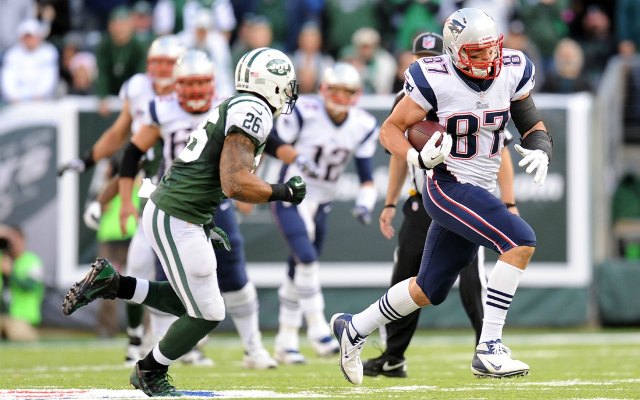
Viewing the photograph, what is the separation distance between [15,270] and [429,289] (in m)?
6.61

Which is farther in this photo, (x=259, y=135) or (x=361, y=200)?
(x=361, y=200)

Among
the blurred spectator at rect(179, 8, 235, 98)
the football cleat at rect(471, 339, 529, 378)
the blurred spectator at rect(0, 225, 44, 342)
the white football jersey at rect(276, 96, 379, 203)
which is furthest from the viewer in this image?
the blurred spectator at rect(179, 8, 235, 98)

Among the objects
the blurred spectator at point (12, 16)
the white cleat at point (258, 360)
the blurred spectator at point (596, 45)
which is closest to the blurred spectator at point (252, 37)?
the blurred spectator at point (12, 16)

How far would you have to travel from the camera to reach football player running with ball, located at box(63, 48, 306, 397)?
5887 mm

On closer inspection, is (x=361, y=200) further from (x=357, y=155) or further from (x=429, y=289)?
(x=429, y=289)

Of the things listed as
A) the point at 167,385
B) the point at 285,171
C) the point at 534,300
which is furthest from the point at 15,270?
the point at 167,385

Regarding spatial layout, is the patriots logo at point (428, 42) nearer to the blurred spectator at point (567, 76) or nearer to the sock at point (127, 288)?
the sock at point (127, 288)

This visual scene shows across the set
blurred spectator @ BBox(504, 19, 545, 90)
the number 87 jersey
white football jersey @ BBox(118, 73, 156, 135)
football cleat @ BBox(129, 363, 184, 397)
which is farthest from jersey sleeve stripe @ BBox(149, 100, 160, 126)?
blurred spectator @ BBox(504, 19, 545, 90)

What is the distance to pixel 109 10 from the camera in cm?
1549

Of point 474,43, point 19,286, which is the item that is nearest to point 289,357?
point 474,43

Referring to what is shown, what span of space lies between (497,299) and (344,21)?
899 centimetres

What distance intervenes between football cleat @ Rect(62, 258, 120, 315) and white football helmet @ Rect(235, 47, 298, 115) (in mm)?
1074

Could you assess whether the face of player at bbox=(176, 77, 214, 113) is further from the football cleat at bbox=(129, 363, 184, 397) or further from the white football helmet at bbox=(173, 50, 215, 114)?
the football cleat at bbox=(129, 363, 184, 397)

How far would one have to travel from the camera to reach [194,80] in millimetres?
7941
